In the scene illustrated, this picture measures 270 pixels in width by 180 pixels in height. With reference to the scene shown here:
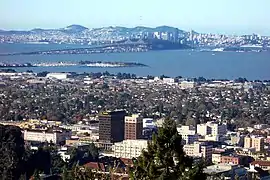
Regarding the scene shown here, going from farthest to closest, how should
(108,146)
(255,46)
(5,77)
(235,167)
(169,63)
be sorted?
(255,46) → (169,63) → (5,77) → (108,146) → (235,167)

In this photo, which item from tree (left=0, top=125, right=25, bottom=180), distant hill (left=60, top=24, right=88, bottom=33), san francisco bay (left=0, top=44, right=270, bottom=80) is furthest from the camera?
distant hill (left=60, top=24, right=88, bottom=33)

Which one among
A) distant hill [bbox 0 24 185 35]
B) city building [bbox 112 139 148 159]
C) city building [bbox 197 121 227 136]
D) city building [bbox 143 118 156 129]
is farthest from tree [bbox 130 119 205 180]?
distant hill [bbox 0 24 185 35]

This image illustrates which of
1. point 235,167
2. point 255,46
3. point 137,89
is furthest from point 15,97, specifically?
point 255,46

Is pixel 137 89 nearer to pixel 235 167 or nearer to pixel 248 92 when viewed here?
pixel 248 92

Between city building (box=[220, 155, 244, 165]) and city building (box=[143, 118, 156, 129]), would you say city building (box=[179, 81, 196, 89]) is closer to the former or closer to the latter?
city building (box=[143, 118, 156, 129])

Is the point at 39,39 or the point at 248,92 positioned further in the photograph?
the point at 39,39

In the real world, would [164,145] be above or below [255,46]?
above
